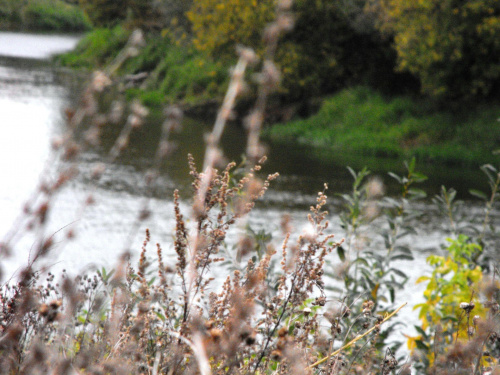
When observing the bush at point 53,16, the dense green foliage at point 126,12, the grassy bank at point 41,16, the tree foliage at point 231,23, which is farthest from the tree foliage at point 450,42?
the bush at point 53,16

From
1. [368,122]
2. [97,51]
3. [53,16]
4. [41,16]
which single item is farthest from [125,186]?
[53,16]

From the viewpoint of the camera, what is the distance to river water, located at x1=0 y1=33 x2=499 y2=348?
18.4 ft

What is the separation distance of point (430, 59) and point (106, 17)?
1549 cm

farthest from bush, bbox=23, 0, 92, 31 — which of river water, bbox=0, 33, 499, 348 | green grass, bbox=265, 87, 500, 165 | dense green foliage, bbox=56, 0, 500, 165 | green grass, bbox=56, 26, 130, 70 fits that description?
green grass, bbox=265, 87, 500, 165

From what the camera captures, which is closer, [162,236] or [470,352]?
[470,352]

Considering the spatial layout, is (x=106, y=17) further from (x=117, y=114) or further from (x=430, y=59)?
(x=117, y=114)

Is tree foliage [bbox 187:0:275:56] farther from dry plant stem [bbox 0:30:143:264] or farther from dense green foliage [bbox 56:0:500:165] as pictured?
dry plant stem [bbox 0:30:143:264]

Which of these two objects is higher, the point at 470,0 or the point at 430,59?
the point at 470,0

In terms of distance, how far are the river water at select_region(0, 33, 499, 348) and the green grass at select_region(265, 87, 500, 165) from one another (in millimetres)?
1074

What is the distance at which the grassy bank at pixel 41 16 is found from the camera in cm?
2852

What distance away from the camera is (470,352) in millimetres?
1723

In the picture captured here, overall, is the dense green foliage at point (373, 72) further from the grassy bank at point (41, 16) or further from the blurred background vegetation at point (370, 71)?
the grassy bank at point (41, 16)

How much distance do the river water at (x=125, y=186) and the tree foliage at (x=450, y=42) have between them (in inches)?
104

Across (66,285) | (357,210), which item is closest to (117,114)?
(66,285)
